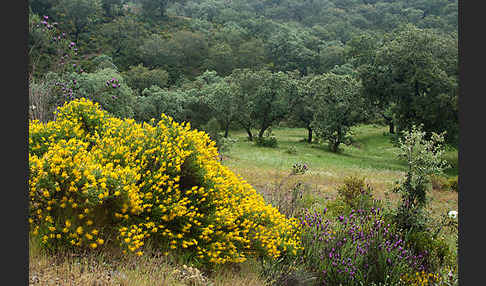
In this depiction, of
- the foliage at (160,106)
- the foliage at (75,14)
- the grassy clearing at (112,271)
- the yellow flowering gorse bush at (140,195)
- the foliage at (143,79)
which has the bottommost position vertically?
the grassy clearing at (112,271)

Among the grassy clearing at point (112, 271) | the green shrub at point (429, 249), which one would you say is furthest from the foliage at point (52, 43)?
the green shrub at point (429, 249)

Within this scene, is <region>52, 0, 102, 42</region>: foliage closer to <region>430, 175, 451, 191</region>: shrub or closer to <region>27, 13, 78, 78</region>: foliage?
<region>27, 13, 78, 78</region>: foliage

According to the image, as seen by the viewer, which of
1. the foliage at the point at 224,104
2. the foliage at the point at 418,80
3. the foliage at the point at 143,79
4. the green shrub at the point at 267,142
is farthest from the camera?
the foliage at the point at 143,79

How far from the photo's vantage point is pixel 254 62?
2719 inches

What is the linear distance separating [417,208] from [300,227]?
291 centimetres

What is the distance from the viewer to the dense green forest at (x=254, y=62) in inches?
1089

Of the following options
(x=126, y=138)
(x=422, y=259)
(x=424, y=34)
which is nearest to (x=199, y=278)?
(x=126, y=138)

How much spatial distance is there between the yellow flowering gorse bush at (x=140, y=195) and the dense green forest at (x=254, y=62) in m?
4.97

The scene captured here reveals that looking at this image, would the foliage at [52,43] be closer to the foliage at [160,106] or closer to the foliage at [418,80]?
the foliage at [160,106]

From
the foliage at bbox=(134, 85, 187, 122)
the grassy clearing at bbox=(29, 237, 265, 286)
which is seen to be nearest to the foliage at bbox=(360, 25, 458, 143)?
the foliage at bbox=(134, 85, 187, 122)

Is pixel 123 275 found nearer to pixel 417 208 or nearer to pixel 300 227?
pixel 300 227

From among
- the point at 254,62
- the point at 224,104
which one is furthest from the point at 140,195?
the point at 254,62

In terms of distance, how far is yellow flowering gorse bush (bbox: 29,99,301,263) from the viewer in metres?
3.96

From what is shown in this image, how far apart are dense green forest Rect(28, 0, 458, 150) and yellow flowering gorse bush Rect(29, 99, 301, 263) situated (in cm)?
497
